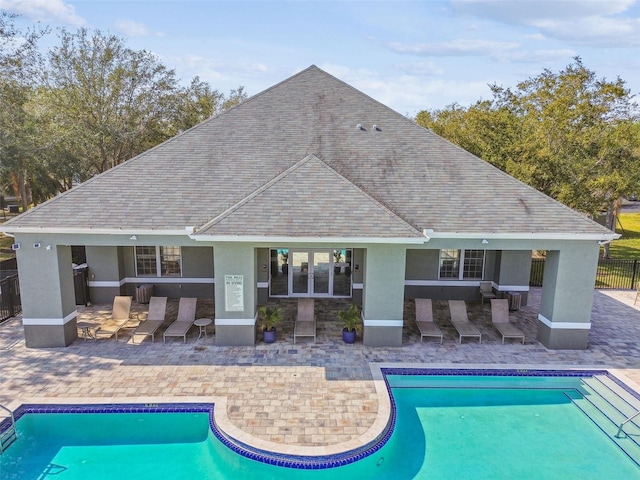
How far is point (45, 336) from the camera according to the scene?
12.9 metres

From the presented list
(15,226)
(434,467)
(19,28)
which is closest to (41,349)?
(15,226)

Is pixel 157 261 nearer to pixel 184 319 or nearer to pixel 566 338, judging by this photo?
pixel 184 319

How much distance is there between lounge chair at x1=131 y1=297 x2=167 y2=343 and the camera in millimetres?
13648

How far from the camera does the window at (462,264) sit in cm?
1805

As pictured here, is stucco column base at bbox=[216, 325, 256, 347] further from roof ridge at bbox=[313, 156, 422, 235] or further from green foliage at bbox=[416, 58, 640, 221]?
green foliage at bbox=[416, 58, 640, 221]

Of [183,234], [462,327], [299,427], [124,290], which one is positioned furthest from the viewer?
[124,290]

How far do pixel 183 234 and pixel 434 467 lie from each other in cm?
900

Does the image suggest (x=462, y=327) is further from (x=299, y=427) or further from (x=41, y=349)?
(x=41, y=349)

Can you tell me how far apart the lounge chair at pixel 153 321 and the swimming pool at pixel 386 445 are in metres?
3.80

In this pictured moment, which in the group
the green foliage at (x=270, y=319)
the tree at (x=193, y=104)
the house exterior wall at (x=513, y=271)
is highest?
the tree at (x=193, y=104)

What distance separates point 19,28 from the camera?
20.8 m

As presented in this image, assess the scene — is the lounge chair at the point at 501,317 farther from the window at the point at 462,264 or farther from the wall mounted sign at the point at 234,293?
the wall mounted sign at the point at 234,293

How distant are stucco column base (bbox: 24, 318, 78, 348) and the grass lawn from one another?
109 ft

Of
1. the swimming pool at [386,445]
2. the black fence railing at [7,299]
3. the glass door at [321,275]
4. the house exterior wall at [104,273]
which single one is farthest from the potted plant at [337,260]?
the black fence railing at [7,299]
